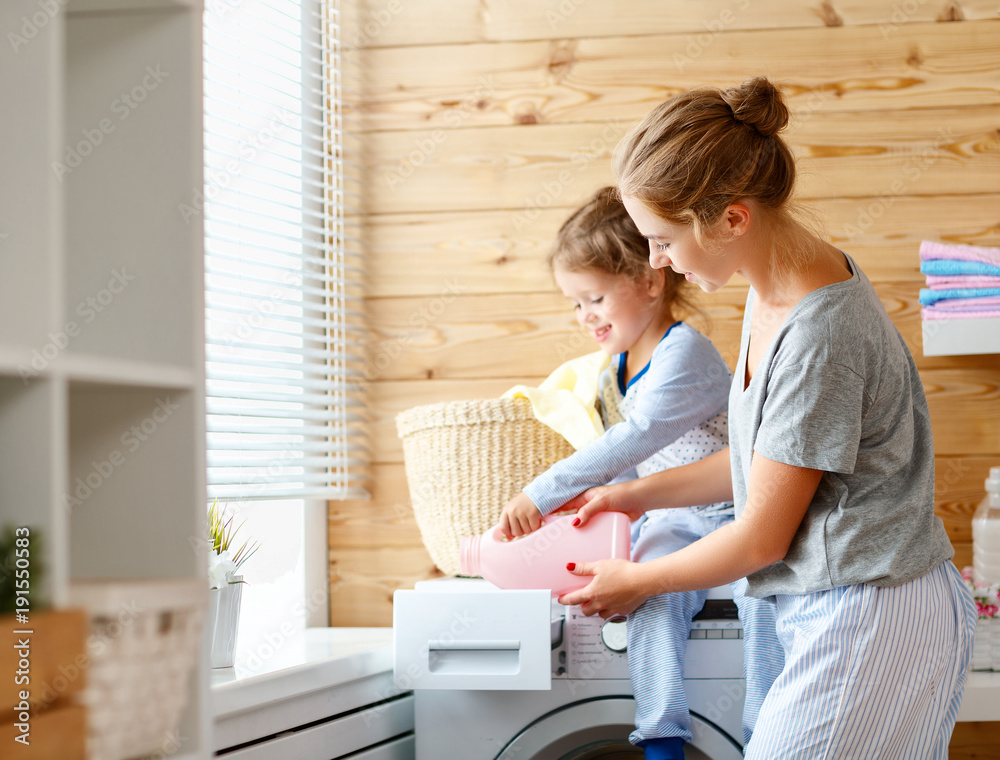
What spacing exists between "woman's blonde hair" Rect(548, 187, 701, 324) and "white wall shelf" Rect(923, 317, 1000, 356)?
1.63 ft

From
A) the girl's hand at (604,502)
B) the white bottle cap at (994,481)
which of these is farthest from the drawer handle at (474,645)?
the white bottle cap at (994,481)

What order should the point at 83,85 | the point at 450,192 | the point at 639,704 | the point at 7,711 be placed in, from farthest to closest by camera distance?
the point at 450,192
the point at 639,704
the point at 83,85
the point at 7,711

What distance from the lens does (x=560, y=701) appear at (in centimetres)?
137

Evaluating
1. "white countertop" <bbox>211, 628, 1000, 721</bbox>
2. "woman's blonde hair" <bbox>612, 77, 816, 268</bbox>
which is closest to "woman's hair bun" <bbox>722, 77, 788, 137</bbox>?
"woman's blonde hair" <bbox>612, 77, 816, 268</bbox>

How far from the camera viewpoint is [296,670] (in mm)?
1298

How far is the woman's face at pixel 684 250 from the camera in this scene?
3.67 feet

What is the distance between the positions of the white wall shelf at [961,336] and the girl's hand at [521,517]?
834 millimetres

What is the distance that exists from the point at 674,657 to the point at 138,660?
776 mm

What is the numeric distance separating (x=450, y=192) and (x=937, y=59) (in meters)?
1.06

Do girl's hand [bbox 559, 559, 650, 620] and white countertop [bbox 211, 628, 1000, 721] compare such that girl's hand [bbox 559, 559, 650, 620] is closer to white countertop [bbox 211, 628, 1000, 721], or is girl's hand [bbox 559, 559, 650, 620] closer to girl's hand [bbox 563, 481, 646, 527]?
girl's hand [bbox 563, 481, 646, 527]

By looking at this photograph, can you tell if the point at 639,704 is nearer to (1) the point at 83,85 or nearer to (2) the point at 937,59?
(1) the point at 83,85

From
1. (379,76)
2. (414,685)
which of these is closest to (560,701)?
(414,685)

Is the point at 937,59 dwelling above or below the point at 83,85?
above

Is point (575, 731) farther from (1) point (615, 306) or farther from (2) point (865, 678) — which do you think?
(1) point (615, 306)
